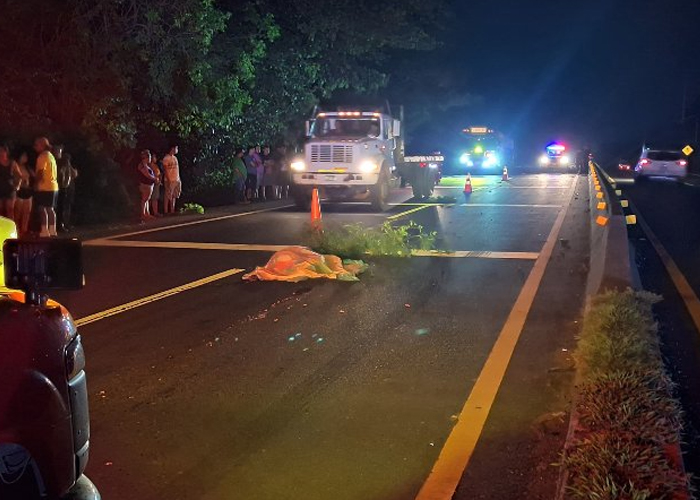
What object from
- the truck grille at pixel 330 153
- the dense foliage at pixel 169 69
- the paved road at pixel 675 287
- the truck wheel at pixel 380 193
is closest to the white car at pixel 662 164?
the paved road at pixel 675 287

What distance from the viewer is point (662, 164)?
40875mm

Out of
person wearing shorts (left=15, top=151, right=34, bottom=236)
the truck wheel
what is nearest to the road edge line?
the truck wheel

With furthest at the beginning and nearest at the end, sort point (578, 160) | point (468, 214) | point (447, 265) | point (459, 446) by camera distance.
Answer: point (578, 160) < point (468, 214) < point (447, 265) < point (459, 446)

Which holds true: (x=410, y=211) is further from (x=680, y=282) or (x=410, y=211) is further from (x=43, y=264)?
(x=43, y=264)

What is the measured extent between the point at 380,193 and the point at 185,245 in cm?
915

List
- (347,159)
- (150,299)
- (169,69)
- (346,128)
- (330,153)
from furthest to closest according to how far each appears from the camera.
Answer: (346,128) < (330,153) < (347,159) < (169,69) < (150,299)

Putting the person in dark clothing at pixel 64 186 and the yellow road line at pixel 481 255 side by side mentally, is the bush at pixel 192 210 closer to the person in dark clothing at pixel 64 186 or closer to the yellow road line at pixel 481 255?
the person in dark clothing at pixel 64 186

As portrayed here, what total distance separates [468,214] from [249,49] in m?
6.92

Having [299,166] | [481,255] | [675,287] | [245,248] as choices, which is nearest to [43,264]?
[675,287]

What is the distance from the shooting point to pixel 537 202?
25797 millimetres

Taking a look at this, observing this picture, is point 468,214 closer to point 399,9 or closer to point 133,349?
point 399,9

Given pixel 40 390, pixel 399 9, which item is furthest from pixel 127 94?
pixel 40 390

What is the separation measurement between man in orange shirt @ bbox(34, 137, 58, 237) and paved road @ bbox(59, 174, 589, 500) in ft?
10.1

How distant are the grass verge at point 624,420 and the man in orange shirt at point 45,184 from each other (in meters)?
11.0
